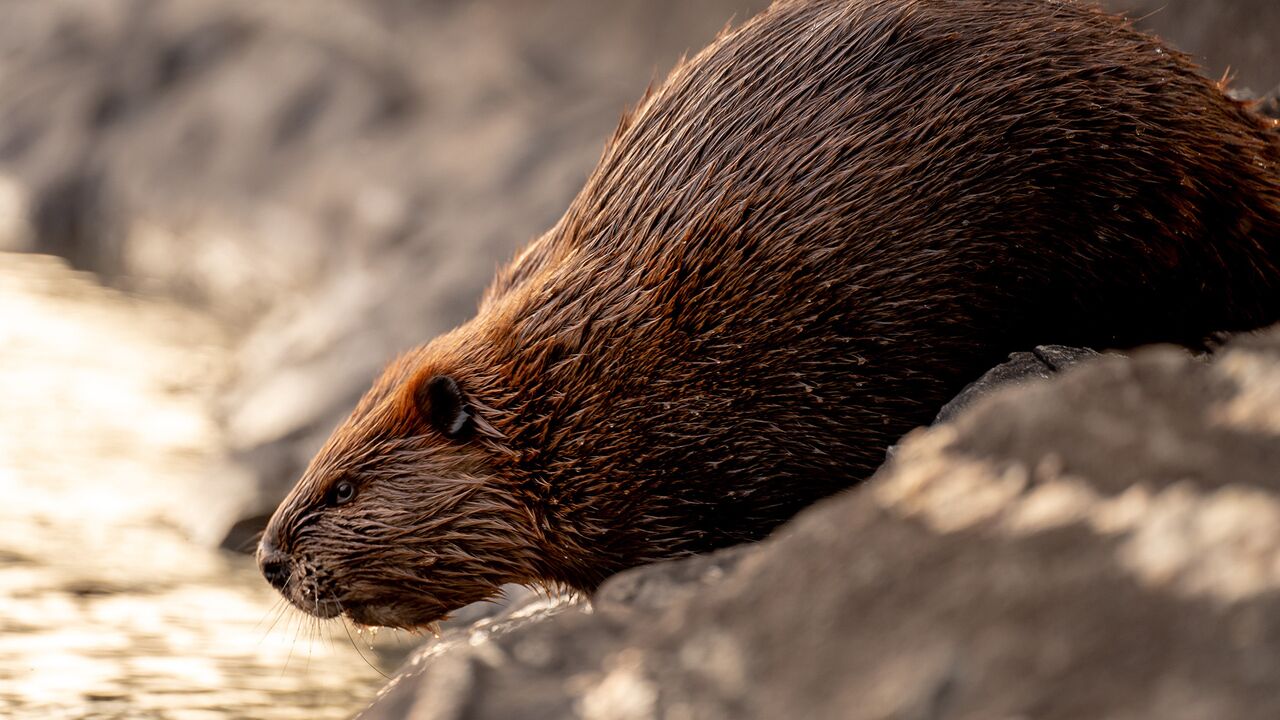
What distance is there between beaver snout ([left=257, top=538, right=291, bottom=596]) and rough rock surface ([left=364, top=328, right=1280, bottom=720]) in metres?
1.31

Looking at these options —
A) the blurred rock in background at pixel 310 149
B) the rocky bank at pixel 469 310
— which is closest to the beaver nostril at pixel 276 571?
the rocky bank at pixel 469 310

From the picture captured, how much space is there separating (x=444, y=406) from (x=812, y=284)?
781mm

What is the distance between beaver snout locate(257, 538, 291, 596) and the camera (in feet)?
9.73

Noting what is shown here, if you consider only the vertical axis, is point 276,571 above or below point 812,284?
below

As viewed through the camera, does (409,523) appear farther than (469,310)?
No

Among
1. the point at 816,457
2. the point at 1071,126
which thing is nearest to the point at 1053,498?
the point at 816,457

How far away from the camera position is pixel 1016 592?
1.30 metres

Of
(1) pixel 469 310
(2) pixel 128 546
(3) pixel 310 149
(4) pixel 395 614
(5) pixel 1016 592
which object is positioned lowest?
(5) pixel 1016 592

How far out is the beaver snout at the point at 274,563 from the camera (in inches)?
117

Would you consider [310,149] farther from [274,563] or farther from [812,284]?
[812,284]

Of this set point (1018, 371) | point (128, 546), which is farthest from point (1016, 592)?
point (128, 546)

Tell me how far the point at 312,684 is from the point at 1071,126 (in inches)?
83.9

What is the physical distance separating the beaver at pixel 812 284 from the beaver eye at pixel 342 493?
22mm

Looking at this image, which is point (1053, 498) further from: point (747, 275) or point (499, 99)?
point (499, 99)
